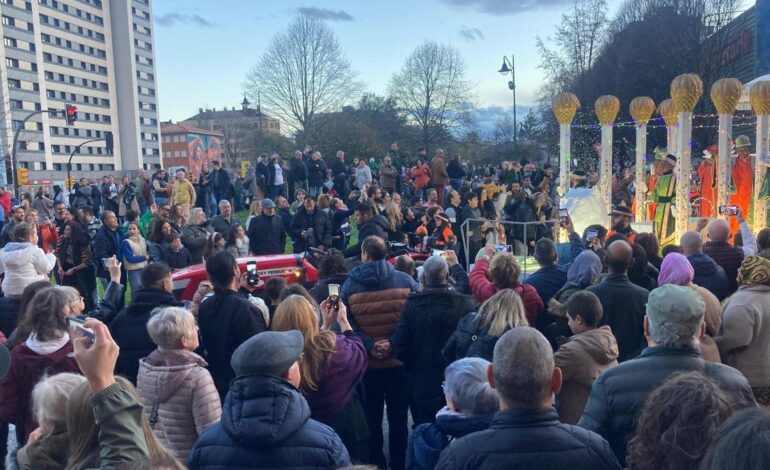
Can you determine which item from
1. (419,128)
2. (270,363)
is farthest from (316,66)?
(270,363)

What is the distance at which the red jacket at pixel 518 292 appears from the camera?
517cm

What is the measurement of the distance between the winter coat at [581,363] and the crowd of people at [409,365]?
1 centimetres

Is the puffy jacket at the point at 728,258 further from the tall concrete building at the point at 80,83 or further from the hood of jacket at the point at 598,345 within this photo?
the tall concrete building at the point at 80,83

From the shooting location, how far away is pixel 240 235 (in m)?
10.5

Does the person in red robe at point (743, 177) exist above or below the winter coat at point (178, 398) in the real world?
above

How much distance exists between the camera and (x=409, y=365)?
5129mm

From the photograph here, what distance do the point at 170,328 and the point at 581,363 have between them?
2.31 m

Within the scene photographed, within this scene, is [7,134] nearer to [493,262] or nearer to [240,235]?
[240,235]

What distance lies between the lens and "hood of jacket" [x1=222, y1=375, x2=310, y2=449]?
273 centimetres

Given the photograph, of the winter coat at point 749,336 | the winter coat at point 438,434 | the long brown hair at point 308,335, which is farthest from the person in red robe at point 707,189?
the winter coat at point 438,434

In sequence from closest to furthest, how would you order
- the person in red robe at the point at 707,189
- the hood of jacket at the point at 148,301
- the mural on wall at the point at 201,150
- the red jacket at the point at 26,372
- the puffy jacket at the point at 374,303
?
1. the red jacket at the point at 26,372
2. the hood of jacket at the point at 148,301
3. the puffy jacket at the point at 374,303
4. the person in red robe at the point at 707,189
5. the mural on wall at the point at 201,150

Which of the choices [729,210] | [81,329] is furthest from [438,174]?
[81,329]

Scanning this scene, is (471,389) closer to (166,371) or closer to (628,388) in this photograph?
(628,388)

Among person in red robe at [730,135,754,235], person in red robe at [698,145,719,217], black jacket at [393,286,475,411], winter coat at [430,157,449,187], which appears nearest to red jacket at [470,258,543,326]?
black jacket at [393,286,475,411]
